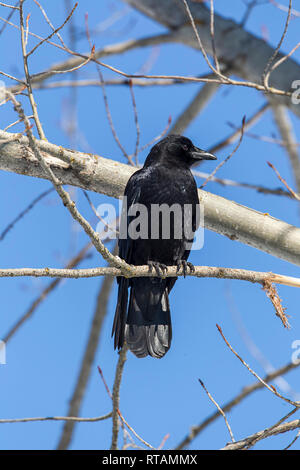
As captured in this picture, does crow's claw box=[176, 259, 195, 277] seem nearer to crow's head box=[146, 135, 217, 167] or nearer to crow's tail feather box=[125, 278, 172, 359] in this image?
crow's tail feather box=[125, 278, 172, 359]

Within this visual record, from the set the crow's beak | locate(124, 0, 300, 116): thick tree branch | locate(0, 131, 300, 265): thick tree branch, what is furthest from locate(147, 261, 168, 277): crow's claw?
locate(124, 0, 300, 116): thick tree branch

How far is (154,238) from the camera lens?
4.26 metres

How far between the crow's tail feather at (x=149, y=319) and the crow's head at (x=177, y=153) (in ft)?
3.27

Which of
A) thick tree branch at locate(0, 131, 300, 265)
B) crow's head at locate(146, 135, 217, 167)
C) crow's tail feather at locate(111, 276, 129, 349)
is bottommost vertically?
crow's tail feather at locate(111, 276, 129, 349)

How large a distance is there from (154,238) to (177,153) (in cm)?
81

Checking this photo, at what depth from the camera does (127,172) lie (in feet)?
13.5

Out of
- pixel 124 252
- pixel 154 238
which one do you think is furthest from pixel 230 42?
pixel 124 252

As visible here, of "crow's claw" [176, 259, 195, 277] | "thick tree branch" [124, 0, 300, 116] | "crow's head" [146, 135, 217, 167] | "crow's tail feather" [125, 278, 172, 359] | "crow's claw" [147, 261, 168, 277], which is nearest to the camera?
"crow's claw" [147, 261, 168, 277]

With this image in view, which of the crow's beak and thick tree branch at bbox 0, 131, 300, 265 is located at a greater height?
the crow's beak

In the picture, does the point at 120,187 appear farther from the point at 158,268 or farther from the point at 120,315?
the point at 120,315

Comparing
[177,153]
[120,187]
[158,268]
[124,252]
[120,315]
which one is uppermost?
[177,153]

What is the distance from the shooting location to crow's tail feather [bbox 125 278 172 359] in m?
4.08
